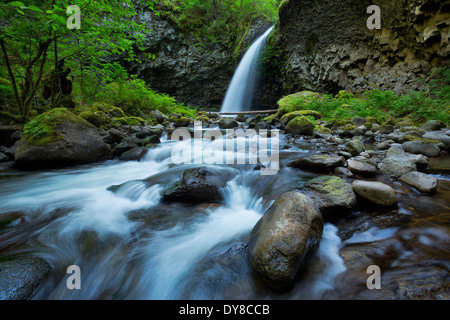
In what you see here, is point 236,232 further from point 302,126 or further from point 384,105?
point 384,105

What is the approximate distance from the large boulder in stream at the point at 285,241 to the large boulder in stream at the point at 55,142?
14.0 feet

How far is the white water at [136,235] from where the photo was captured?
1.54 metres

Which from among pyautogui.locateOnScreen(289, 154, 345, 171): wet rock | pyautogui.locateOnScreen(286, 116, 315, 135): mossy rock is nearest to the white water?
pyautogui.locateOnScreen(289, 154, 345, 171): wet rock

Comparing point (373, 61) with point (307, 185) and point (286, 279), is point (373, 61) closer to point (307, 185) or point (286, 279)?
point (307, 185)

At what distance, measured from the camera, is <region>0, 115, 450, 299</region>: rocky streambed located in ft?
4.56

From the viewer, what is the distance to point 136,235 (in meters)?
2.13

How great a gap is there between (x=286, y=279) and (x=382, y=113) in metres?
8.81

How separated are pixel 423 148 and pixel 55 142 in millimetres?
7060

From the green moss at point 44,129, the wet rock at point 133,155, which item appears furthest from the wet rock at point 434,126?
the green moss at point 44,129

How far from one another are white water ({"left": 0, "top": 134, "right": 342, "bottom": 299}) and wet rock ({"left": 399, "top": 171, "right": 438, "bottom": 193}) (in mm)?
1466

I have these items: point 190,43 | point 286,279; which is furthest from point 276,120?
point 190,43

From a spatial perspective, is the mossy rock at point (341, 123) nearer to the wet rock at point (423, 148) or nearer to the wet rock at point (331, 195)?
the wet rock at point (423, 148)

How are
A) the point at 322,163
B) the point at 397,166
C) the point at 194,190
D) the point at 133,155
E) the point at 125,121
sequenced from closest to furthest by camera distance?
the point at 194,190, the point at 397,166, the point at 322,163, the point at 133,155, the point at 125,121

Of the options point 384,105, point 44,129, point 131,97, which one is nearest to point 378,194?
point 44,129
